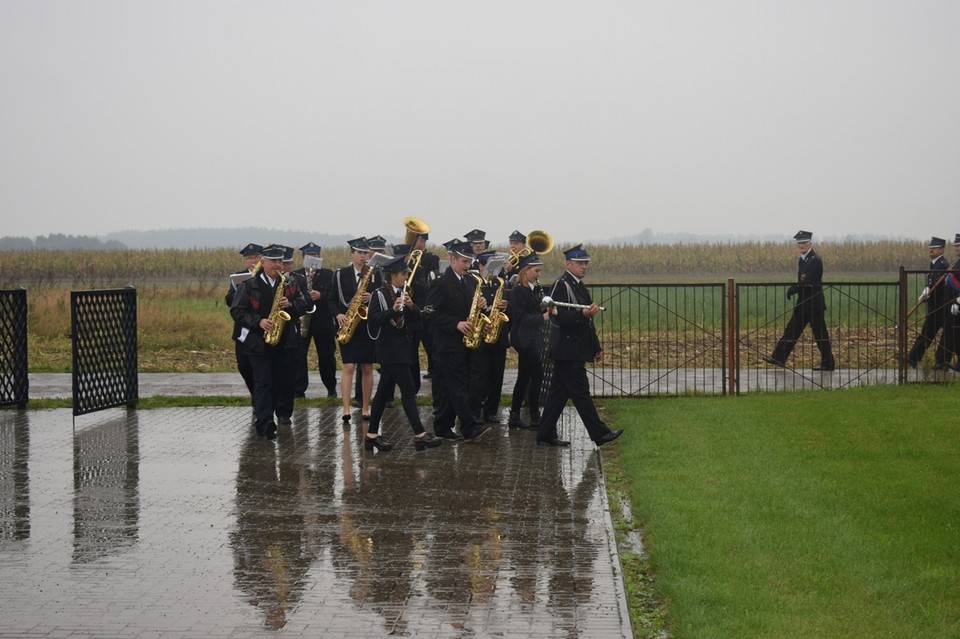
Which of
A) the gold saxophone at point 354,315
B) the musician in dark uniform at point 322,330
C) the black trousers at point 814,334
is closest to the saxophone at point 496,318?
the gold saxophone at point 354,315

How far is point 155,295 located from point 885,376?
23.7 meters

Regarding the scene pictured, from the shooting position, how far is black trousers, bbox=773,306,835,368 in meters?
18.2

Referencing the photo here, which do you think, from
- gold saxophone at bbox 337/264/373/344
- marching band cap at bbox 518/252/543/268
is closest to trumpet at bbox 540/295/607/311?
marching band cap at bbox 518/252/543/268

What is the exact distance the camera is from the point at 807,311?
61.2 feet

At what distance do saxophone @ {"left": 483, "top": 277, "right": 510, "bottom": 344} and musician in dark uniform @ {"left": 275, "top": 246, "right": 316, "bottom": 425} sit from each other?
1.96m

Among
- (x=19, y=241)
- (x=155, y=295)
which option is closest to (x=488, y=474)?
(x=155, y=295)

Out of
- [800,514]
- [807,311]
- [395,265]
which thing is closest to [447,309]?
[395,265]

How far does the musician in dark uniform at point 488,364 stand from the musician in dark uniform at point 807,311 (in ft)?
17.5

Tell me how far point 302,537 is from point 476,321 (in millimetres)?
4971

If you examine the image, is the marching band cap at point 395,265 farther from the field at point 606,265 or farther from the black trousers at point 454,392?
the field at point 606,265

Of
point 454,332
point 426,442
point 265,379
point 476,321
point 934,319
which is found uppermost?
point 476,321

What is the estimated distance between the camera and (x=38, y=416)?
14805 millimetres

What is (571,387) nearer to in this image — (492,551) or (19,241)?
(492,551)

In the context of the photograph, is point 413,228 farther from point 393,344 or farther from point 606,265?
point 606,265
